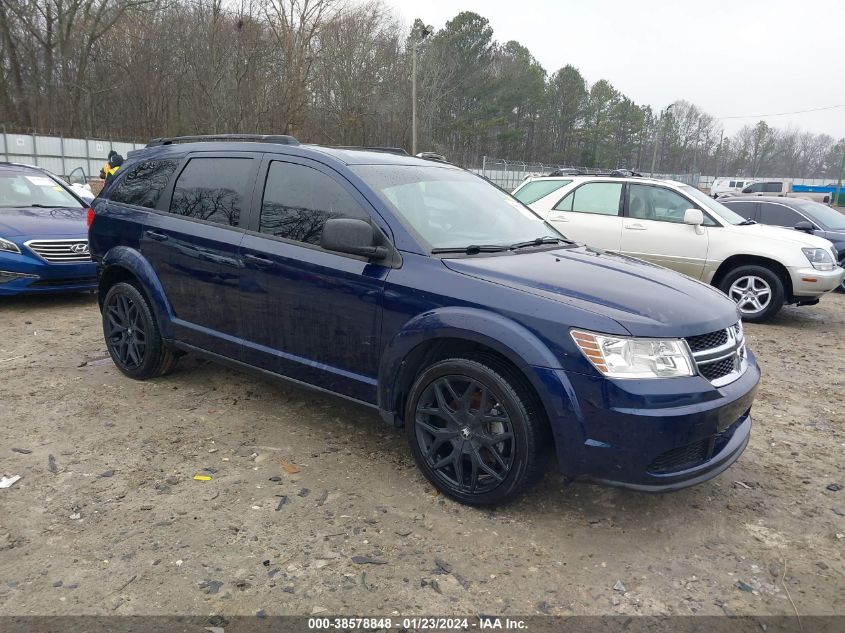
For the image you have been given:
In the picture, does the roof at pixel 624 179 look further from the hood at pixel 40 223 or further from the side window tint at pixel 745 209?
the hood at pixel 40 223

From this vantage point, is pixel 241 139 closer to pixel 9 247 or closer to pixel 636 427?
pixel 636 427

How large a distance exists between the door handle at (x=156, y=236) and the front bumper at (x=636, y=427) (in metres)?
2.99

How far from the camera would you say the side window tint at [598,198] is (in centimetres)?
832

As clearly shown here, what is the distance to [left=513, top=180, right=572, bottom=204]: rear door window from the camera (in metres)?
8.94

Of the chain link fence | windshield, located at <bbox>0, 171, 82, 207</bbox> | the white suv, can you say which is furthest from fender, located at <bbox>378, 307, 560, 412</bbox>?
the chain link fence

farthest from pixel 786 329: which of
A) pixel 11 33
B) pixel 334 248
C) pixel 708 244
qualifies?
pixel 11 33

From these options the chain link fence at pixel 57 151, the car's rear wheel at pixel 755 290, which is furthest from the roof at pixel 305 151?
the chain link fence at pixel 57 151

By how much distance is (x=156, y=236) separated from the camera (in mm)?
4438

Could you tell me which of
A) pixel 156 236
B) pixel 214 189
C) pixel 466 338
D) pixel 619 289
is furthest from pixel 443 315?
→ pixel 156 236

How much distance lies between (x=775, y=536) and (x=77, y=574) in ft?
10.5

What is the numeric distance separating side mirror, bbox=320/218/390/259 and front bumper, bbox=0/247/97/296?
5158mm

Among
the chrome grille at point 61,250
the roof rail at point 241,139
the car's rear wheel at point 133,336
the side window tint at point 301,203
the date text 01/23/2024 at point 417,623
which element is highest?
the roof rail at point 241,139

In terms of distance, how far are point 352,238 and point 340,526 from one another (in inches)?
56.9

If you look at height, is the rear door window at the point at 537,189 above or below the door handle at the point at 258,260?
above
